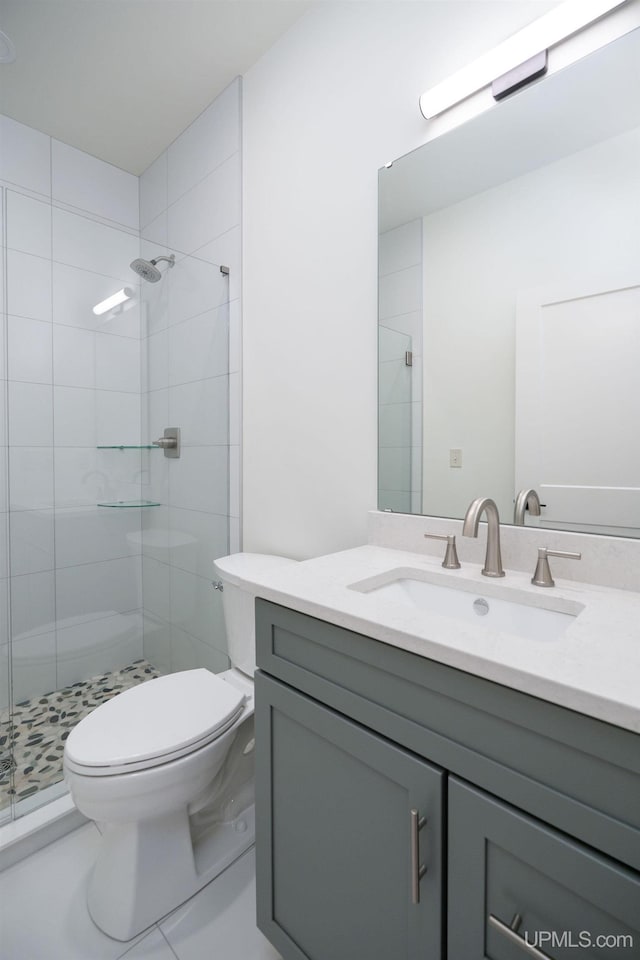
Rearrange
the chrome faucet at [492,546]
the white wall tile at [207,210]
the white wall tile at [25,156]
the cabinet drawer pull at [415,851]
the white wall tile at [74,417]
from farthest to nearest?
the white wall tile at [25,156] → the white wall tile at [207,210] → the white wall tile at [74,417] → the chrome faucet at [492,546] → the cabinet drawer pull at [415,851]

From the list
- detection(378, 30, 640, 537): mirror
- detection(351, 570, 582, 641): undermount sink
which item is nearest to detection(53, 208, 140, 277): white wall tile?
detection(378, 30, 640, 537): mirror

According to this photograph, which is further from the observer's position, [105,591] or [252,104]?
[105,591]

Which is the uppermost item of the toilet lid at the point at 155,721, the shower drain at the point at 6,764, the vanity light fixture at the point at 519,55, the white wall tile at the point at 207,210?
the white wall tile at the point at 207,210

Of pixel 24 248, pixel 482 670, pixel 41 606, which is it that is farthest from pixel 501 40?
pixel 41 606

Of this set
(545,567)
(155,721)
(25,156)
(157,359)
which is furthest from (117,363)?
(545,567)

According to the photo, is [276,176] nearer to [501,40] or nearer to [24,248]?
[501,40]

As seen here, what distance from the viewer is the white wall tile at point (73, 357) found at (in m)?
1.73

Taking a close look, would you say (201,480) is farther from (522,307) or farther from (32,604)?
(522,307)

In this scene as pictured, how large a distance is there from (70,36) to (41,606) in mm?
2061

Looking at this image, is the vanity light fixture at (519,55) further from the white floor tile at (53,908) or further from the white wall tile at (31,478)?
the white floor tile at (53,908)

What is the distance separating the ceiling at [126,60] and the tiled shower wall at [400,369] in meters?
0.97

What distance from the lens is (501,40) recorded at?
3.45 ft

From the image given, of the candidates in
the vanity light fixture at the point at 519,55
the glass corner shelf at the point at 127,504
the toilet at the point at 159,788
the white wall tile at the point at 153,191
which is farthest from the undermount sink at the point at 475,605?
the white wall tile at the point at 153,191

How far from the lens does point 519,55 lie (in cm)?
100
